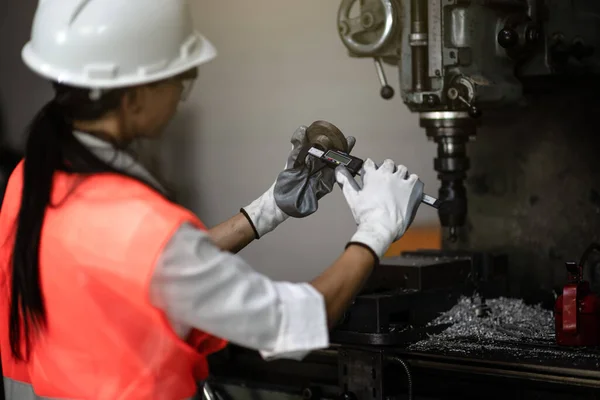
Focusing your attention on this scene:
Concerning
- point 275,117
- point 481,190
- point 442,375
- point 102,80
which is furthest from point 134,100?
point 275,117

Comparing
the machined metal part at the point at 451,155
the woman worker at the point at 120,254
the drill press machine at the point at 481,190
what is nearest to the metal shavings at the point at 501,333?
the drill press machine at the point at 481,190

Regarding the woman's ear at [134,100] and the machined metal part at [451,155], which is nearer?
the woman's ear at [134,100]

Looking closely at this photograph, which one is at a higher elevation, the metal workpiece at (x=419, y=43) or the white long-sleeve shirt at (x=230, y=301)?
the metal workpiece at (x=419, y=43)

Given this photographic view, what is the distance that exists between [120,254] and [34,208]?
6.2 inches

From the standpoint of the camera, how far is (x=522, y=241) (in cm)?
203

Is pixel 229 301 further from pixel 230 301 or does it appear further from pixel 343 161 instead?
pixel 343 161

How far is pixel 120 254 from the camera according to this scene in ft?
3.24

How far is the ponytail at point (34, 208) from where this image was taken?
3.47 feet

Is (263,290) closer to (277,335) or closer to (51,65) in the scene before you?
(277,335)

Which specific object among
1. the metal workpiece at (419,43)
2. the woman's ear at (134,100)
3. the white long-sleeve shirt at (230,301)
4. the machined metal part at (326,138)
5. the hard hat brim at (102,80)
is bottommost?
the white long-sleeve shirt at (230,301)

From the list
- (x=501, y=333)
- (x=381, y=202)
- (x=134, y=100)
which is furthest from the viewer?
Result: (x=501, y=333)

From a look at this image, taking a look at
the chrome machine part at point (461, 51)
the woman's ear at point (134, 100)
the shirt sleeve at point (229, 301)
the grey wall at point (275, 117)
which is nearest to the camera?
the shirt sleeve at point (229, 301)

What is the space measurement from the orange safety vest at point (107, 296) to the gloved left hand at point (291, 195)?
1.41 feet

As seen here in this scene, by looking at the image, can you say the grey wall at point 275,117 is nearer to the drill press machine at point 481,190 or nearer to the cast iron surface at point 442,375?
the drill press machine at point 481,190
